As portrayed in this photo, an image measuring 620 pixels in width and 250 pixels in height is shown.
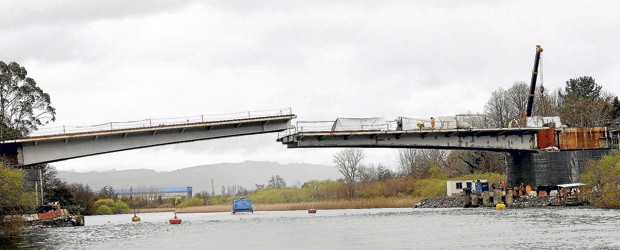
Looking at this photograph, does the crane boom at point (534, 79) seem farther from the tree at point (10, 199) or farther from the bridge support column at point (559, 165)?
the tree at point (10, 199)

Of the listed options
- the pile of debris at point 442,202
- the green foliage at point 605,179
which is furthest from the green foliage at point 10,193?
the pile of debris at point 442,202

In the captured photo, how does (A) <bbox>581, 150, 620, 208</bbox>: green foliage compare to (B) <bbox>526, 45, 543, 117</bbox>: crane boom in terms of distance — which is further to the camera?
(B) <bbox>526, 45, 543, 117</bbox>: crane boom

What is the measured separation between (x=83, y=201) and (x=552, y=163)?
75.0 m

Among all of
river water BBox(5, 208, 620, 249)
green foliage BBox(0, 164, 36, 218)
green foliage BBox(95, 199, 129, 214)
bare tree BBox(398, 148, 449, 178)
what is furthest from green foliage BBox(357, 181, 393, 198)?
green foliage BBox(0, 164, 36, 218)

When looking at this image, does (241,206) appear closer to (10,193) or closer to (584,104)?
(584,104)

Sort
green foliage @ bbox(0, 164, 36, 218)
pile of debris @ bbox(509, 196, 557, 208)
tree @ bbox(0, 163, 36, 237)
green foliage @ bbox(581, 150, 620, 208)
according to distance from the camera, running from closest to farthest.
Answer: green foliage @ bbox(0, 164, 36, 218)
tree @ bbox(0, 163, 36, 237)
green foliage @ bbox(581, 150, 620, 208)
pile of debris @ bbox(509, 196, 557, 208)

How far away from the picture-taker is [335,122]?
75062 millimetres

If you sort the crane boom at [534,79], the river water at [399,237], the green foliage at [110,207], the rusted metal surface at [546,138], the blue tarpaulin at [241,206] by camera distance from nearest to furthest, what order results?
the river water at [399,237] → the rusted metal surface at [546,138] → the crane boom at [534,79] → the blue tarpaulin at [241,206] → the green foliage at [110,207]

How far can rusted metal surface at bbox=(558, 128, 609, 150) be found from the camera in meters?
84.6

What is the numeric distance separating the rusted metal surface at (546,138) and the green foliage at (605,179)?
4.00m

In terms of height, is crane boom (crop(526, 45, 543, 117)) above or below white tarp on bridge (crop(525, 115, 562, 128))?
above

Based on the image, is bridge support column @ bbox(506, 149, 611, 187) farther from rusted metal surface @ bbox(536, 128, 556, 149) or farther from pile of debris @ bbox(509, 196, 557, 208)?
pile of debris @ bbox(509, 196, 557, 208)

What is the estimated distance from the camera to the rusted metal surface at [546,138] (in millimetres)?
83312

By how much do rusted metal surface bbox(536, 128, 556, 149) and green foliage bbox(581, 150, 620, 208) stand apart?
13.1ft
